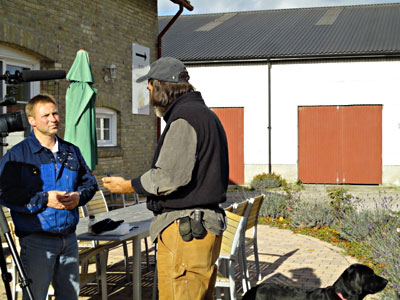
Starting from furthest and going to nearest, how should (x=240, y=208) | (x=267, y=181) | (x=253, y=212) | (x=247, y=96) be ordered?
(x=247, y=96), (x=267, y=181), (x=253, y=212), (x=240, y=208)

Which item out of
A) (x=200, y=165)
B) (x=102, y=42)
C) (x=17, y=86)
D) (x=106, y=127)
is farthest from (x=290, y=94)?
(x=200, y=165)

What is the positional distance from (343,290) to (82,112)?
4946 millimetres

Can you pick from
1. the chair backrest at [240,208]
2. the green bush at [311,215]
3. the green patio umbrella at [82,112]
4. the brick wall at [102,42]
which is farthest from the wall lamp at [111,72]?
the chair backrest at [240,208]

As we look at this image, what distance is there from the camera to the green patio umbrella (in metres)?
8.28

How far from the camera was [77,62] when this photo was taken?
8469 millimetres

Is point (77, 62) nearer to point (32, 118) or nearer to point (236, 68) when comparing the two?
point (32, 118)

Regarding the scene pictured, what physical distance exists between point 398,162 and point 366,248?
12741 millimetres

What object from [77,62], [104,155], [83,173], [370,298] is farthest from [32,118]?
[104,155]

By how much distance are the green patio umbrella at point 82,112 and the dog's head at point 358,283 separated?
4.65 metres

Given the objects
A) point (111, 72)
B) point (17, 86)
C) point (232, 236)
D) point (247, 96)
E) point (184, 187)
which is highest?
point (247, 96)

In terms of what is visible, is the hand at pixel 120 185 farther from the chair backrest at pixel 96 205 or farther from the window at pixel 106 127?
the window at pixel 106 127

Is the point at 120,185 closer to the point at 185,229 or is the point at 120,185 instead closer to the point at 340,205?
the point at 185,229

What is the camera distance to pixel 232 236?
538cm

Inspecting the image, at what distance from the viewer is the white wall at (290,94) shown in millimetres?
19984
